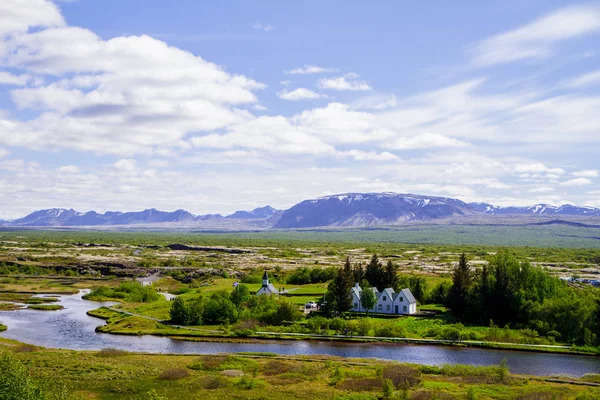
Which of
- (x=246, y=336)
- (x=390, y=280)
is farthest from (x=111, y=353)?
(x=390, y=280)

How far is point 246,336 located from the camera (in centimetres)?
8562

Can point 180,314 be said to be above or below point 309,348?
above

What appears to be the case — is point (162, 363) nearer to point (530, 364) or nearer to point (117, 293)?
point (530, 364)

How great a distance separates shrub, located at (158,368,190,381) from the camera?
59.8m

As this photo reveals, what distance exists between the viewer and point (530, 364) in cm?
6938

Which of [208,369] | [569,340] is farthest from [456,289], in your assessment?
[208,369]

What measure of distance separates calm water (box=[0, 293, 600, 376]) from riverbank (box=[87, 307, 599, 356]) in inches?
69.4

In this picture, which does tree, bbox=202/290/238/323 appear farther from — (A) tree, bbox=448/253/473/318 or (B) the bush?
(A) tree, bbox=448/253/473/318

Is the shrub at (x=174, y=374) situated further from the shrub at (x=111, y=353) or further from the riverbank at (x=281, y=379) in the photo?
the shrub at (x=111, y=353)

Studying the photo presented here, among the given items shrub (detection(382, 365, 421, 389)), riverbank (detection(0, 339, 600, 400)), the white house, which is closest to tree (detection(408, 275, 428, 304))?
the white house

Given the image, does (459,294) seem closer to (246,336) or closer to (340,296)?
(340,296)

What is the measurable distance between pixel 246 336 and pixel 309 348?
1194 cm

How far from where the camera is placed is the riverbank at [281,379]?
178ft

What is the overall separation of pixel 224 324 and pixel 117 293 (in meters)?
50.1
